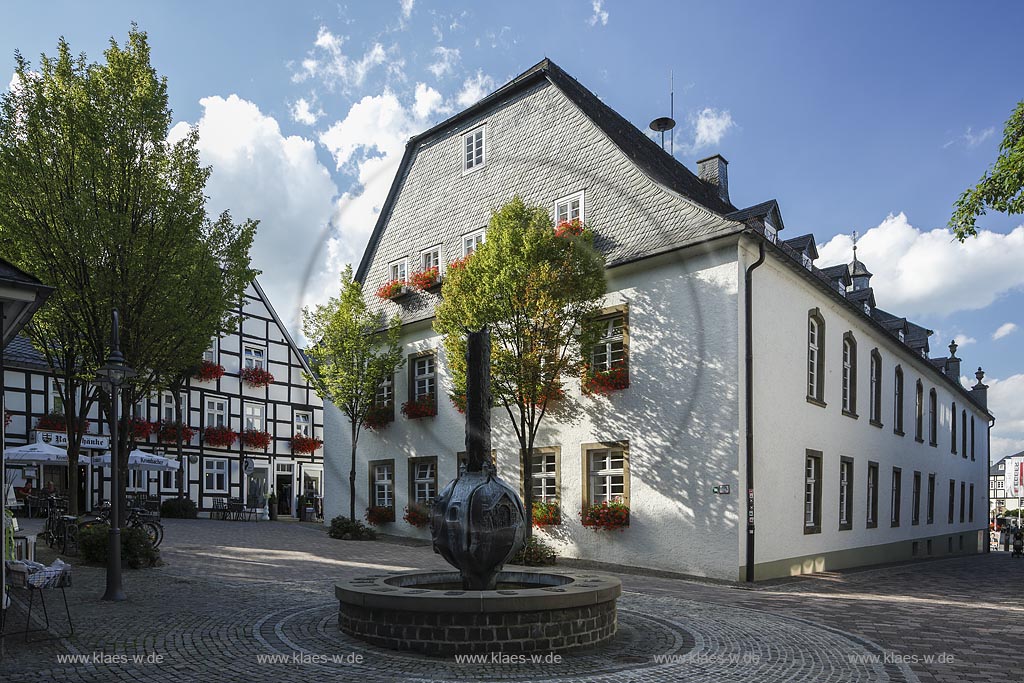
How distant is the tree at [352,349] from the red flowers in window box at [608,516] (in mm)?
8791

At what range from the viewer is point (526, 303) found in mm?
16984

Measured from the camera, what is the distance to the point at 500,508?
9594 millimetres

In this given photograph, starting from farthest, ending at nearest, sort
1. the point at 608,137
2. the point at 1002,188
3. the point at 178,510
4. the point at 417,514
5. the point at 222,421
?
the point at 222,421 → the point at 178,510 → the point at 417,514 → the point at 608,137 → the point at 1002,188

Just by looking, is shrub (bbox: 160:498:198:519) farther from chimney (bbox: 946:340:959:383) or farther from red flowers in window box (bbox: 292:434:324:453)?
chimney (bbox: 946:340:959:383)

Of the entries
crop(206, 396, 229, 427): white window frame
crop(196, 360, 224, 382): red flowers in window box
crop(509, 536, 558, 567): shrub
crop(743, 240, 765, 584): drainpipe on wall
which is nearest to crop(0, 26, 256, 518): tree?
crop(509, 536, 558, 567): shrub

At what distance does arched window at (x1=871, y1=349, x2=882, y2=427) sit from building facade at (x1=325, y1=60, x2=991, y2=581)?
9 centimetres

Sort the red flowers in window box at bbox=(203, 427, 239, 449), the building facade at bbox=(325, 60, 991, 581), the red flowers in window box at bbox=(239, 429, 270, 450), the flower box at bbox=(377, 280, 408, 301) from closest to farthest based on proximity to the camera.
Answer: the building facade at bbox=(325, 60, 991, 581)
the flower box at bbox=(377, 280, 408, 301)
the red flowers in window box at bbox=(203, 427, 239, 449)
the red flowers in window box at bbox=(239, 429, 270, 450)

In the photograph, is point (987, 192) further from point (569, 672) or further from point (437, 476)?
point (437, 476)

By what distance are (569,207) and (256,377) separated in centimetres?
2231

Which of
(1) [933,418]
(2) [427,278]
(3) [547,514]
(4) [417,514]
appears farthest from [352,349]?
(1) [933,418]

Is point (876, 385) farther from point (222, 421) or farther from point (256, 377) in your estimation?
point (222, 421)

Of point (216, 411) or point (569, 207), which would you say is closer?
point (569, 207)

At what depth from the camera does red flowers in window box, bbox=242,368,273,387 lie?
37.6 meters

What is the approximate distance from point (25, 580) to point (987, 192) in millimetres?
15294
